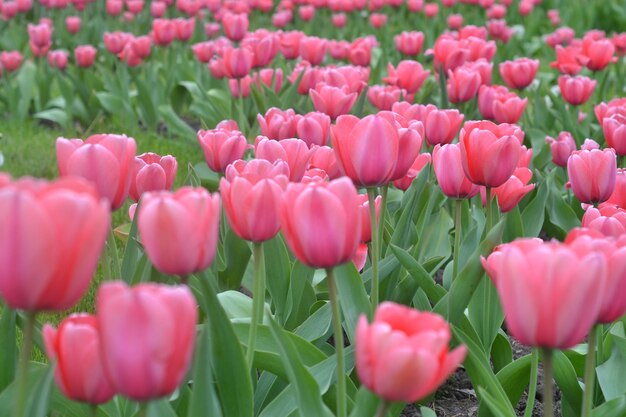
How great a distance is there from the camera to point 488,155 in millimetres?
1696

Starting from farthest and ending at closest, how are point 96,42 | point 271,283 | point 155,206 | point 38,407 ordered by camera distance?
point 96,42 < point 271,283 < point 38,407 < point 155,206

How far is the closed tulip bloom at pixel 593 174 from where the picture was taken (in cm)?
193

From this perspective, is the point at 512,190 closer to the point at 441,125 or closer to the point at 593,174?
Result: the point at 593,174

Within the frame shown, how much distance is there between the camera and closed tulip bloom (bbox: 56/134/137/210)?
4.60ft

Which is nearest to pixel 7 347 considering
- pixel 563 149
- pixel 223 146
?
pixel 223 146

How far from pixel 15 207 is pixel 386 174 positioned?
817 millimetres

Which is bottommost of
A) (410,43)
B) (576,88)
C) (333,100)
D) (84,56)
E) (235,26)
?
(84,56)

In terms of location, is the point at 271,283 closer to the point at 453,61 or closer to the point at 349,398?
the point at 349,398

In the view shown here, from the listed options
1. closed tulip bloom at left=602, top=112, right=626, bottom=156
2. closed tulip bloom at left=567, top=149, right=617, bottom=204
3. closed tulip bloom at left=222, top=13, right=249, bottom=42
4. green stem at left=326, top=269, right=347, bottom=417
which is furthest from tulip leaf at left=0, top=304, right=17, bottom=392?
closed tulip bloom at left=222, top=13, right=249, bottom=42

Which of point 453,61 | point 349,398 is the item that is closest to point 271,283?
point 349,398

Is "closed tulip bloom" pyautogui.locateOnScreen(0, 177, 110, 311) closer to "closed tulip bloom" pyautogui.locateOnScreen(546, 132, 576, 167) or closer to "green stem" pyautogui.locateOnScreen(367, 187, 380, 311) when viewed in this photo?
"green stem" pyautogui.locateOnScreen(367, 187, 380, 311)

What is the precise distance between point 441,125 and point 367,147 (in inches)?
35.5

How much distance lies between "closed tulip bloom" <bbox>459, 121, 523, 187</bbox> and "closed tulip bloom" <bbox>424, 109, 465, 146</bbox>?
620mm

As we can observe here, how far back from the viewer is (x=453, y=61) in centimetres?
368
